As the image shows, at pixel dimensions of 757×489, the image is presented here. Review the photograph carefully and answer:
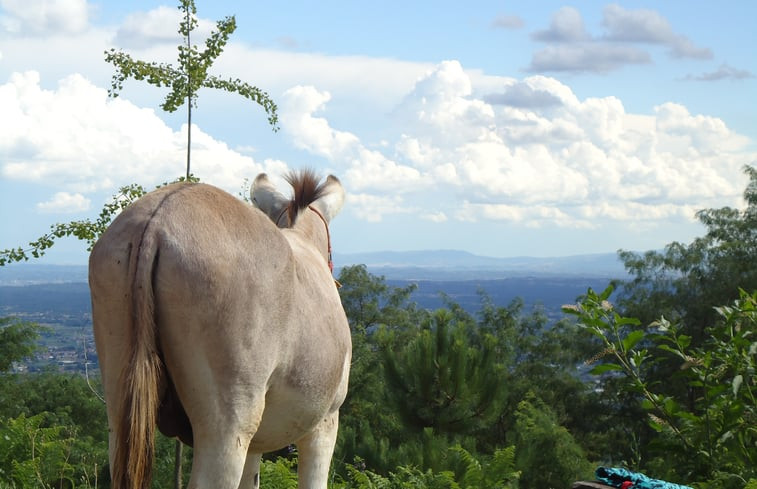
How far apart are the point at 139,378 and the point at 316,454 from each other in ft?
4.06

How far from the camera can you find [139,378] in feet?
8.54

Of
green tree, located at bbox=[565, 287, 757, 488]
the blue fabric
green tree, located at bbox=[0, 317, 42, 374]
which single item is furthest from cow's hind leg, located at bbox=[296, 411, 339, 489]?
green tree, located at bbox=[0, 317, 42, 374]

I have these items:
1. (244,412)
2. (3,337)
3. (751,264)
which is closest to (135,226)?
(244,412)

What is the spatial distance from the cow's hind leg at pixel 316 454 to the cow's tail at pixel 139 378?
1008mm

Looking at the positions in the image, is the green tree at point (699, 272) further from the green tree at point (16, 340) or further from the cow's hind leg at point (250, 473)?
the cow's hind leg at point (250, 473)

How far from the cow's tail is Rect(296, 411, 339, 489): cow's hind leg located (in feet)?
3.31

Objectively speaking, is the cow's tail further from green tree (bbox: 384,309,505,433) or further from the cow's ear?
green tree (bbox: 384,309,505,433)

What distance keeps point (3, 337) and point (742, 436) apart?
37.0 feet

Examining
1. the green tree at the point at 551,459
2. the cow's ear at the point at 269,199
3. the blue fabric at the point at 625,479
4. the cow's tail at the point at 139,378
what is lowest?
the green tree at the point at 551,459

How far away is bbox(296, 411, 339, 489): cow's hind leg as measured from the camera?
3.60 m

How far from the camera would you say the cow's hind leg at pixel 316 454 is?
3.60m

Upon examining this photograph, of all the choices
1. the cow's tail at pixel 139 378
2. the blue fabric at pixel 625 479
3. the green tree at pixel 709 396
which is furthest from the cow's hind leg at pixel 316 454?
the green tree at pixel 709 396

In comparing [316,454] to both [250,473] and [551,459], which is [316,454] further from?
[551,459]

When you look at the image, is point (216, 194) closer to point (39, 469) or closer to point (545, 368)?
point (39, 469)
